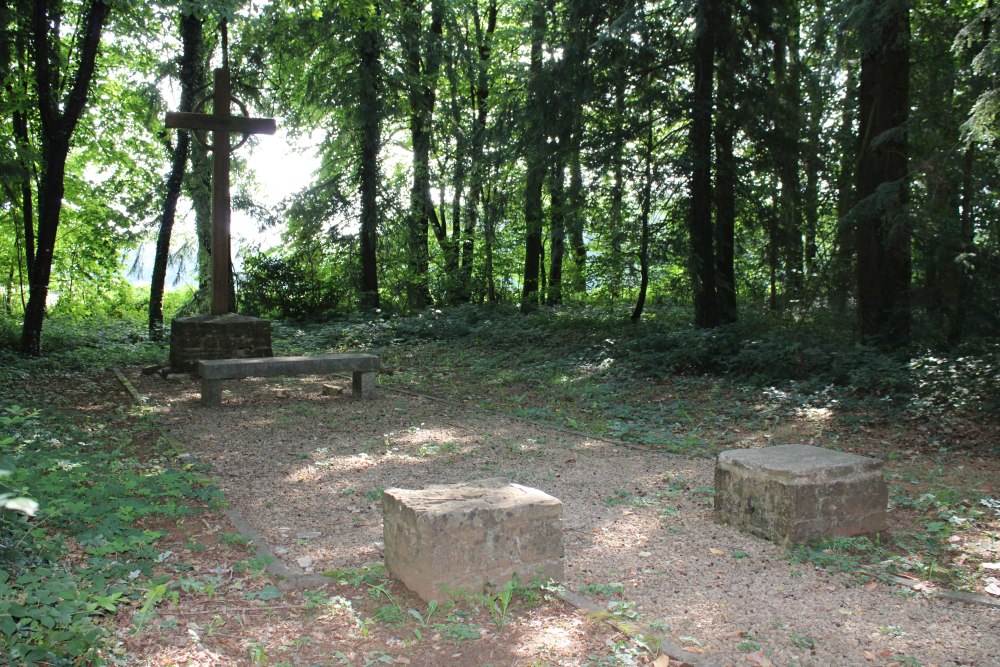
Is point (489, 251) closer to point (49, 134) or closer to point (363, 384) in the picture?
point (363, 384)

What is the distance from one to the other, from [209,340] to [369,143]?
339 inches

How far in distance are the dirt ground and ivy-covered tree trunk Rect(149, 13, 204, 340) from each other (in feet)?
28.3

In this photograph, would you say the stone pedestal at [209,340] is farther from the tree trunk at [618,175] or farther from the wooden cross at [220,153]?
the tree trunk at [618,175]

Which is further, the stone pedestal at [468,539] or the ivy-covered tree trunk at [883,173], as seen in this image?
the ivy-covered tree trunk at [883,173]

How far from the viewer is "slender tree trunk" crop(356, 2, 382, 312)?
17.2 metres

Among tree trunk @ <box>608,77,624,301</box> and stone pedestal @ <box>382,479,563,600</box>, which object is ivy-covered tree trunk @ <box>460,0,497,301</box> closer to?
tree trunk @ <box>608,77,624,301</box>

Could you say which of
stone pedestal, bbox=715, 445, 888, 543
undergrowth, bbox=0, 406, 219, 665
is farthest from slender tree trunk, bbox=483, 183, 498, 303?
stone pedestal, bbox=715, 445, 888, 543

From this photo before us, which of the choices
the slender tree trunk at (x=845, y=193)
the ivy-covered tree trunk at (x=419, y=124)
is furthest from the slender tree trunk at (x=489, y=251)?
the slender tree trunk at (x=845, y=193)

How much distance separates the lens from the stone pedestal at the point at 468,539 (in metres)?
3.63

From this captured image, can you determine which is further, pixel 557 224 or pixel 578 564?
pixel 557 224

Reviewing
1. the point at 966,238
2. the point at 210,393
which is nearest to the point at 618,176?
the point at 966,238

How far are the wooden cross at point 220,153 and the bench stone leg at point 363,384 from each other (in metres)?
2.72

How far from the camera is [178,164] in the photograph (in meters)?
15.0

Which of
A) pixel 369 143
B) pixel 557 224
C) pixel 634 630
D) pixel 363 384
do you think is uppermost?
pixel 369 143
